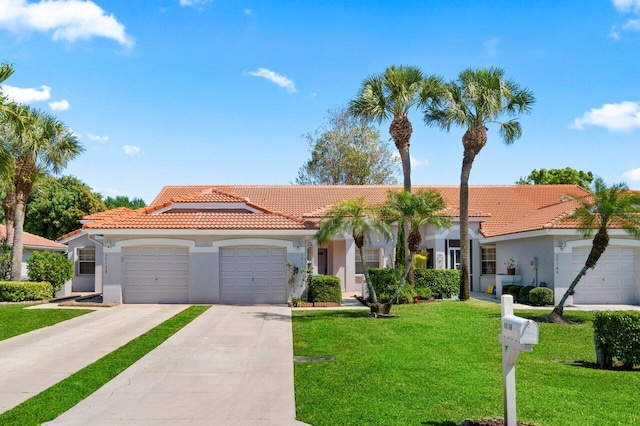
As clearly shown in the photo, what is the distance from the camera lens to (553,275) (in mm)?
22484

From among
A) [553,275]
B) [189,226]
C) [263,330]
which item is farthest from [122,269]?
[553,275]

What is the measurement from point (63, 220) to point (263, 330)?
3612 cm

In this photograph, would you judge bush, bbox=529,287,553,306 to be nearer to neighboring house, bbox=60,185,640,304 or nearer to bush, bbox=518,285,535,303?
neighboring house, bbox=60,185,640,304

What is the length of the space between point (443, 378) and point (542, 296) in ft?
46.2

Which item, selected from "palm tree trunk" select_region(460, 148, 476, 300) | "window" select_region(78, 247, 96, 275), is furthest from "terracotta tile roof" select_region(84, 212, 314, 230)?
"window" select_region(78, 247, 96, 275)

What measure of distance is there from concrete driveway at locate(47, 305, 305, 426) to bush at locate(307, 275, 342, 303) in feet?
22.9

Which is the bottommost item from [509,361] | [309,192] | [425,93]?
[509,361]

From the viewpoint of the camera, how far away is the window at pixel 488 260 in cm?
2916

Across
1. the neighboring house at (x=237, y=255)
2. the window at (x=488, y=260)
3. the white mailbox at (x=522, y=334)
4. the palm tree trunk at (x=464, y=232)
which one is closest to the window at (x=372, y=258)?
the window at (x=488, y=260)

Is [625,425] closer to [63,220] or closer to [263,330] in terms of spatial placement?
[263,330]

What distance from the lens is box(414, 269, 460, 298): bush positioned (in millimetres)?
24281

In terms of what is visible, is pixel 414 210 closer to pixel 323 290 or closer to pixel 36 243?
pixel 323 290

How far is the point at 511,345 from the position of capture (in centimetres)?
653

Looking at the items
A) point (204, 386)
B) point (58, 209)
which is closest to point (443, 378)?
point (204, 386)
